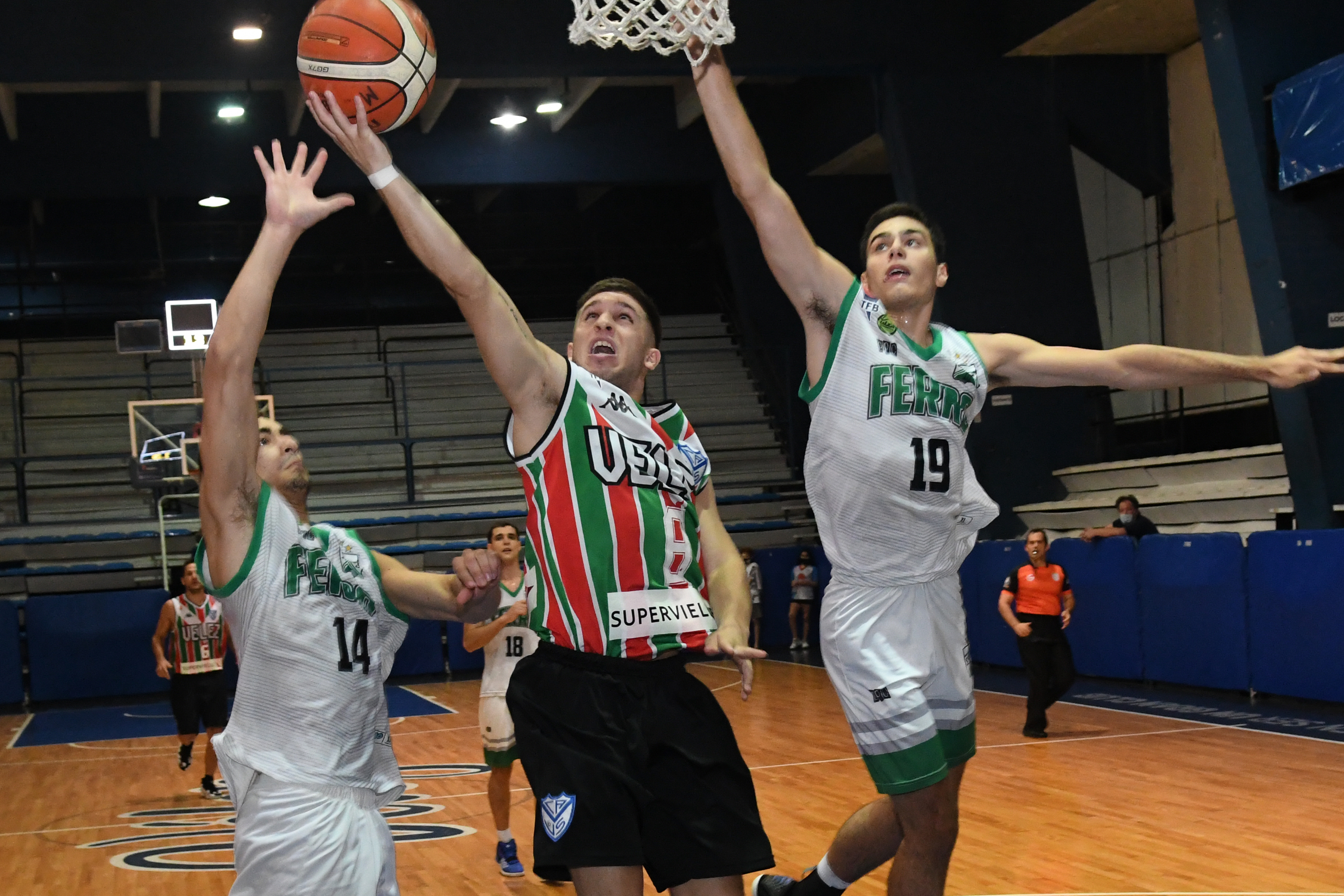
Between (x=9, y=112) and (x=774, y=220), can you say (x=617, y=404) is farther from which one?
(x=9, y=112)

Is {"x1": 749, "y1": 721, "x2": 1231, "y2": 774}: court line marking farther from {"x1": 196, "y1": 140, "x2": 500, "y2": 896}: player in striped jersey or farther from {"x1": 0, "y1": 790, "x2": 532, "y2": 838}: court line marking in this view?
{"x1": 196, "y1": 140, "x2": 500, "y2": 896}: player in striped jersey

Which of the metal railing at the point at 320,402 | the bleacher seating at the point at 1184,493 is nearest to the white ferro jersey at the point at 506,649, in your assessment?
the bleacher seating at the point at 1184,493

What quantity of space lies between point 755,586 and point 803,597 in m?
0.70

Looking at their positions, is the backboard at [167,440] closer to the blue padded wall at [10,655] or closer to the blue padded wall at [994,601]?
the blue padded wall at [10,655]

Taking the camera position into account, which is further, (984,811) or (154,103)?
(154,103)

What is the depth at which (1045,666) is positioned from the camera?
10758 millimetres

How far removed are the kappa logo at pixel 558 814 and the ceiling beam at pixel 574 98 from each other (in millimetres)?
14803

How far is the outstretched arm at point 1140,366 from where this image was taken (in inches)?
162

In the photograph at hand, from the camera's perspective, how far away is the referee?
35.1 ft

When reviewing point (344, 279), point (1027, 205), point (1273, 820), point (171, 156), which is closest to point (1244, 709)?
point (1273, 820)

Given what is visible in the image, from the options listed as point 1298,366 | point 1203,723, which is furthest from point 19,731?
point 1298,366

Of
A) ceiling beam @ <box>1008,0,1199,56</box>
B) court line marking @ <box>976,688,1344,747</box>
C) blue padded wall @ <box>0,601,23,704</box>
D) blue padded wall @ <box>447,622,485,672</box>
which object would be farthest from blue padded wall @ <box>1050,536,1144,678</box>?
blue padded wall @ <box>0,601,23,704</box>

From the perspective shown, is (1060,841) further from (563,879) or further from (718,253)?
(718,253)

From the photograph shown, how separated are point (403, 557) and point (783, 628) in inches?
216
